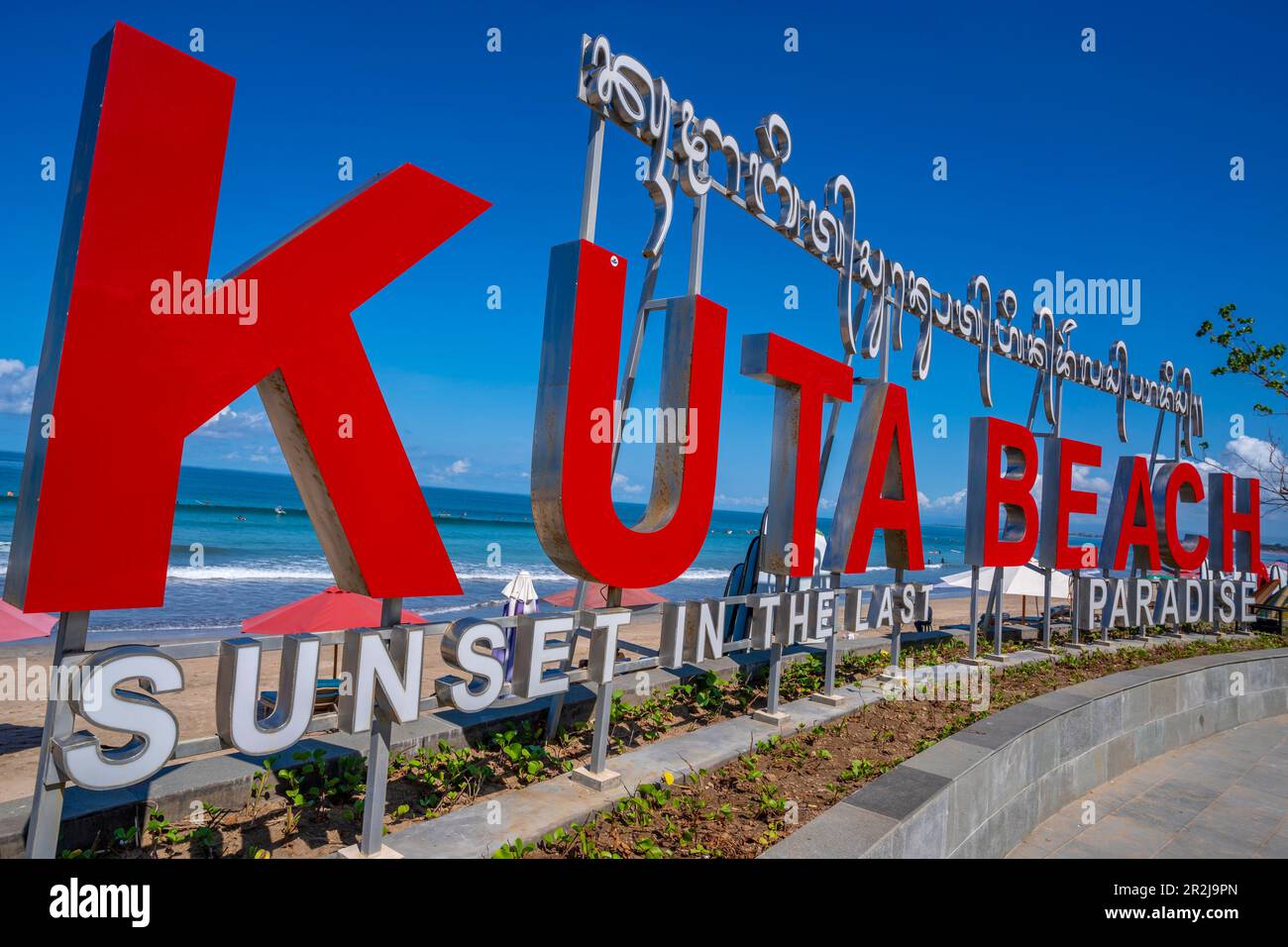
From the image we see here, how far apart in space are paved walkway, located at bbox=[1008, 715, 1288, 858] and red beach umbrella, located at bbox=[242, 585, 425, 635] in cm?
700

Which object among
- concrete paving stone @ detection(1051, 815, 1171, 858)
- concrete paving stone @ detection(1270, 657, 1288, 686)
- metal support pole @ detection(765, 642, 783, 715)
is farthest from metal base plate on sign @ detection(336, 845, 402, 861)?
concrete paving stone @ detection(1270, 657, 1288, 686)

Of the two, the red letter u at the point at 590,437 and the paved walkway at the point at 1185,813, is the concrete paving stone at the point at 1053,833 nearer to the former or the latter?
the paved walkway at the point at 1185,813

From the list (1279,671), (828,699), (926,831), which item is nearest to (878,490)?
(828,699)

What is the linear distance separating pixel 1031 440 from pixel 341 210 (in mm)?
11069

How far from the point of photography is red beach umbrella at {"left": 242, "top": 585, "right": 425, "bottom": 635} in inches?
347

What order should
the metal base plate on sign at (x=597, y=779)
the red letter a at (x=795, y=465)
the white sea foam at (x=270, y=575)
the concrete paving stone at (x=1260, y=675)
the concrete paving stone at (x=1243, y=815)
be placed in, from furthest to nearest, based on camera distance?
the white sea foam at (x=270, y=575)
the concrete paving stone at (x=1260, y=675)
the red letter a at (x=795, y=465)
the concrete paving stone at (x=1243, y=815)
the metal base plate on sign at (x=597, y=779)

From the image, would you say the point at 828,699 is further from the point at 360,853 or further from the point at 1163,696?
the point at 360,853

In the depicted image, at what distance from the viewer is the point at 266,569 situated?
33000mm

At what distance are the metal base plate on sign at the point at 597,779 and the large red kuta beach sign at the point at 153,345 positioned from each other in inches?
102

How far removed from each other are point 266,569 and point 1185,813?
3346 centimetres

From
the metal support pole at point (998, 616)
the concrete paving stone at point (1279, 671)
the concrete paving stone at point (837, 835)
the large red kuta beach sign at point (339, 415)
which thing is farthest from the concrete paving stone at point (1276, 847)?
the concrete paving stone at point (1279, 671)

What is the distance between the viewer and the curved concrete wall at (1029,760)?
4891 millimetres

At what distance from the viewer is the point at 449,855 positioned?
14.9 ft
